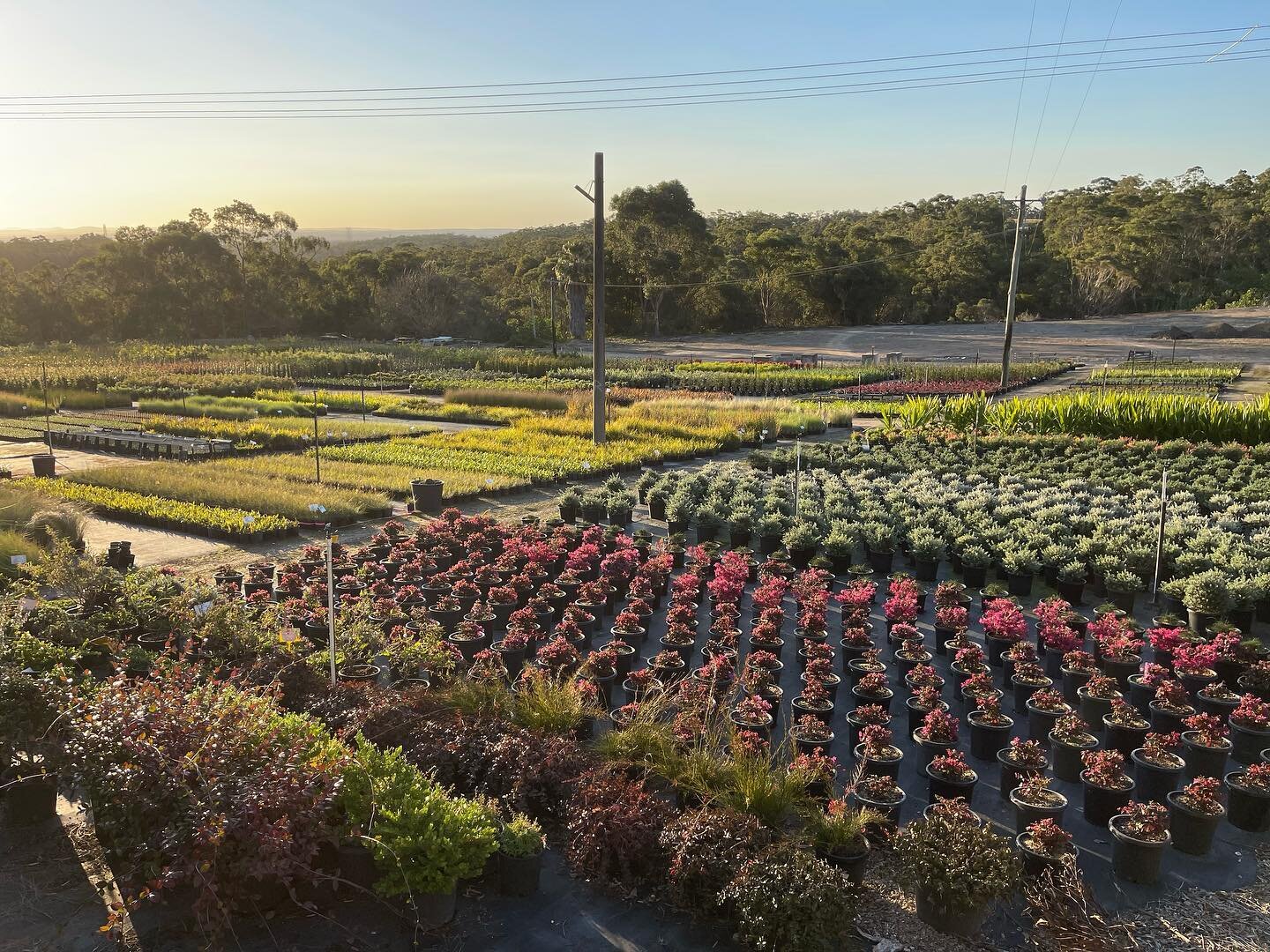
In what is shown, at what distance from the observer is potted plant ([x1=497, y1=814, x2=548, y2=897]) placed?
15.3 ft

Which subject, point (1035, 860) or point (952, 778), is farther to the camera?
point (952, 778)

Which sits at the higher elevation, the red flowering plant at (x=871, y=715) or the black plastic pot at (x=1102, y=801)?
the red flowering plant at (x=871, y=715)

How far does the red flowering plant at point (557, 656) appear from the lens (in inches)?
273

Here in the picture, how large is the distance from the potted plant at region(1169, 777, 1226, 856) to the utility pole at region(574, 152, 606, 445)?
1467 cm

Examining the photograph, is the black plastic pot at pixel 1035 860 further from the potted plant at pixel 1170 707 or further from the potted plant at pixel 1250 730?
the potted plant at pixel 1250 730

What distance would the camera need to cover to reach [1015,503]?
41.5 feet

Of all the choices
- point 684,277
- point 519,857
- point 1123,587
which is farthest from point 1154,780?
point 684,277

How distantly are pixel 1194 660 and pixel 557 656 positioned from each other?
502cm

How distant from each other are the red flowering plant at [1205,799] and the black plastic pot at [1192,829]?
2cm

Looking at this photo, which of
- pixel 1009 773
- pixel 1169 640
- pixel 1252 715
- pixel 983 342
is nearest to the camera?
pixel 1009 773

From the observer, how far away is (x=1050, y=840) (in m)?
4.71

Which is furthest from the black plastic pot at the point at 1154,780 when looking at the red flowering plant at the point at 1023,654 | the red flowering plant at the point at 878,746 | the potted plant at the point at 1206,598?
the potted plant at the point at 1206,598

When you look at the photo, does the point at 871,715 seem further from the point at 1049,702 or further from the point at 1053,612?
the point at 1053,612

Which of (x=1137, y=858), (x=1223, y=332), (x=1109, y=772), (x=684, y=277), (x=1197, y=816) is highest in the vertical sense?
(x=684, y=277)
